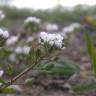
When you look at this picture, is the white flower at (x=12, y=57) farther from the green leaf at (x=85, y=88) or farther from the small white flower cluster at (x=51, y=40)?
the small white flower cluster at (x=51, y=40)

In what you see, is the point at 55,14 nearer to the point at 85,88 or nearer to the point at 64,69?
the point at 64,69

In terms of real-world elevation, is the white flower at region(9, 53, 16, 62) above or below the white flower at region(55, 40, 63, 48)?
above

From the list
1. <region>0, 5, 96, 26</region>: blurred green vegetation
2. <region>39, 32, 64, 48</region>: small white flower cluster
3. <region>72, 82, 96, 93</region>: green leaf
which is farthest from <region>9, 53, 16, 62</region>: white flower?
<region>0, 5, 96, 26</region>: blurred green vegetation

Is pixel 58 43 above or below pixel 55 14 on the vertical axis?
below

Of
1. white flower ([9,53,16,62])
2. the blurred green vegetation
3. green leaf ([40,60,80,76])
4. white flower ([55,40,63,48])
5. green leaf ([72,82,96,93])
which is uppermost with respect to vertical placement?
the blurred green vegetation

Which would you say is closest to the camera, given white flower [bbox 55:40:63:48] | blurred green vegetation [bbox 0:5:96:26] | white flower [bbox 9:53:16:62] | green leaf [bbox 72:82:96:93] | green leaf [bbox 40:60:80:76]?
white flower [bbox 55:40:63:48]

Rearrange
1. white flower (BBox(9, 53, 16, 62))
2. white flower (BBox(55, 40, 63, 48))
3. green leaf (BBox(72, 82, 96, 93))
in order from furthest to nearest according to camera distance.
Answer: white flower (BBox(9, 53, 16, 62))
green leaf (BBox(72, 82, 96, 93))
white flower (BBox(55, 40, 63, 48))

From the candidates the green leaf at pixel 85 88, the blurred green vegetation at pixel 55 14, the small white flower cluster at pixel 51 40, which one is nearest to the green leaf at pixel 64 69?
the green leaf at pixel 85 88

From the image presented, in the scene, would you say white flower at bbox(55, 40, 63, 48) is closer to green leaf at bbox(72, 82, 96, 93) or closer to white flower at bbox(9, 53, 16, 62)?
green leaf at bbox(72, 82, 96, 93)

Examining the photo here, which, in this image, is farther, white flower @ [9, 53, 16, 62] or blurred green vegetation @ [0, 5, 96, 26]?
blurred green vegetation @ [0, 5, 96, 26]

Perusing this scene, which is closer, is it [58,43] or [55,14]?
[58,43]

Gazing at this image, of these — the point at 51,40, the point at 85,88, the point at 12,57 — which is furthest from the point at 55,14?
the point at 51,40
